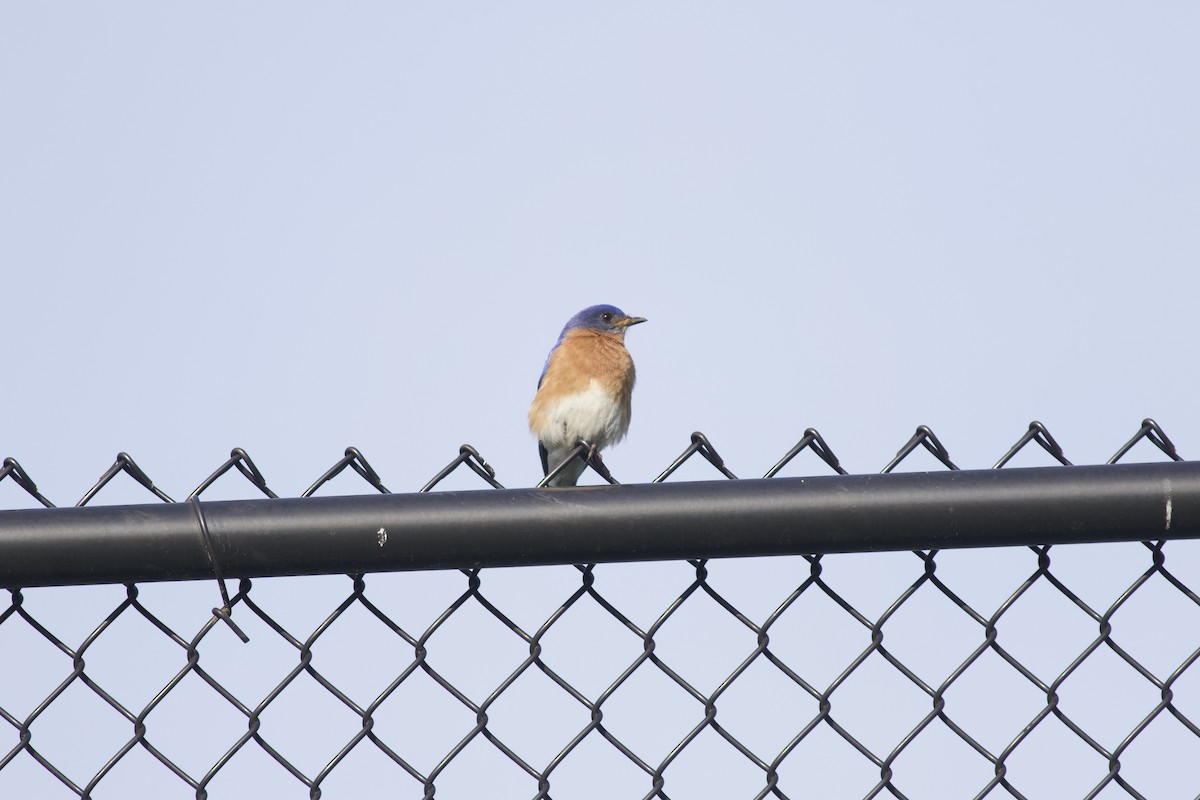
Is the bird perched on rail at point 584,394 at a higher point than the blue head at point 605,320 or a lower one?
lower

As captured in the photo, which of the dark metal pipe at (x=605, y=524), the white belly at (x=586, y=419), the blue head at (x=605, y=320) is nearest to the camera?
the dark metal pipe at (x=605, y=524)

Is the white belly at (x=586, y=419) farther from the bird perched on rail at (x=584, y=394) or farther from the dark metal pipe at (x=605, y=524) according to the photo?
the dark metal pipe at (x=605, y=524)

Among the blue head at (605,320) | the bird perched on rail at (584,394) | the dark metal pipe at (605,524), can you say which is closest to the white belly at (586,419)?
the bird perched on rail at (584,394)

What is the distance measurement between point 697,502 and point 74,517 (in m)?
0.87

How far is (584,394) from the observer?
5344mm

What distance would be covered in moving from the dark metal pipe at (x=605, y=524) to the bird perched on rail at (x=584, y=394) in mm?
3473

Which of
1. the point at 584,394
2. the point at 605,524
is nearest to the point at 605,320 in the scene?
the point at 584,394

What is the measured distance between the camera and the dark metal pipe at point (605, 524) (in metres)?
1.67

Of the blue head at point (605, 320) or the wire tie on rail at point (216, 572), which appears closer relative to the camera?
the wire tie on rail at point (216, 572)

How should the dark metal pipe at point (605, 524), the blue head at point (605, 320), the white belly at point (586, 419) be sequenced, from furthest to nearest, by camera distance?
the blue head at point (605, 320), the white belly at point (586, 419), the dark metal pipe at point (605, 524)

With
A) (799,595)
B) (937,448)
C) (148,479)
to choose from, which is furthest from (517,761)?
(937,448)

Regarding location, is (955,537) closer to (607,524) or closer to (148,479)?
(607,524)

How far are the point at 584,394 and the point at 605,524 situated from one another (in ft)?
11.8

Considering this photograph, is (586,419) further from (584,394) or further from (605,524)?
(605,524)
